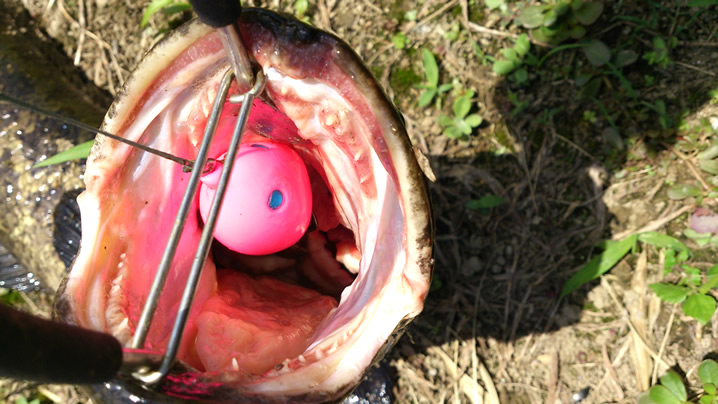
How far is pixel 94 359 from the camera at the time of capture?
1043 millimetres

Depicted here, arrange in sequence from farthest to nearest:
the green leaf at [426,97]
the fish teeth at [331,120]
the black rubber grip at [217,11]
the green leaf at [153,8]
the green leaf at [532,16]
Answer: the green leaf at [153,8] → the green leaf at [426,97] → the green leaf at [532,16] → the fish teeth at [331,120] → the black rubber grip at [217,11]

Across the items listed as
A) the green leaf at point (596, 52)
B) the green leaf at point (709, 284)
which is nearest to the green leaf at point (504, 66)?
the green leaf at point (596, 52)

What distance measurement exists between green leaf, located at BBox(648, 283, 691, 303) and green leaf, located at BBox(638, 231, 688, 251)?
20 centimetres

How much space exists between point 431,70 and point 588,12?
88 cm

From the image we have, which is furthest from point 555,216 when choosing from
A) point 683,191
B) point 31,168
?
point 31,168

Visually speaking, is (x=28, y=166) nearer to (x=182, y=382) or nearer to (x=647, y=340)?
(x=182, y=382)

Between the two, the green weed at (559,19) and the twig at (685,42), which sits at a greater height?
the green weed at (559,19)

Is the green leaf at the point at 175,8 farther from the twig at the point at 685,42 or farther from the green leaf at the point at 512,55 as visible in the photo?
the twig at the point at 685,42

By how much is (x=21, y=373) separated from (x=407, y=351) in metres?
2.35

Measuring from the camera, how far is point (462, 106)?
10.3 ft

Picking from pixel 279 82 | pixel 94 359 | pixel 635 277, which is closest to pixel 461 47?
pixel 635 277

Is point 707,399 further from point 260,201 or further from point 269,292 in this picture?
point 260,201

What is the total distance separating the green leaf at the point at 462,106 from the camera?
123 inches

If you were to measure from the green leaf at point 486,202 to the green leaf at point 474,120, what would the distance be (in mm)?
407
